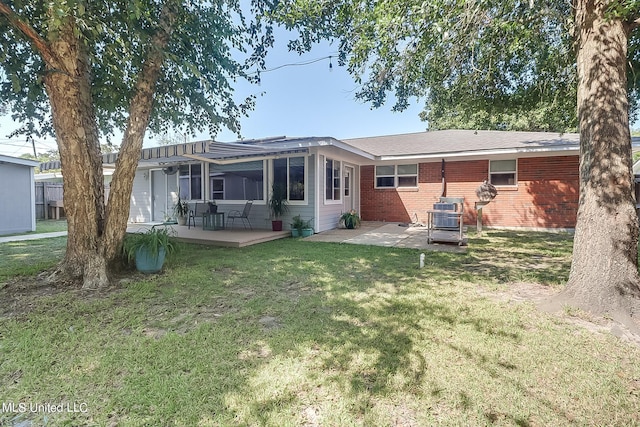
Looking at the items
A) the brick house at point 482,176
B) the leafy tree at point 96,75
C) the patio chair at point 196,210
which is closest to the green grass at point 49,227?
the patio chair at point 196,210

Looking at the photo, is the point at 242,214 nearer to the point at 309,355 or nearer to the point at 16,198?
the point at 16,198

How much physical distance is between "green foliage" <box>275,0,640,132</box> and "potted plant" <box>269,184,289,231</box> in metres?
3.96

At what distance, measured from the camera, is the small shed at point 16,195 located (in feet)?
33.6

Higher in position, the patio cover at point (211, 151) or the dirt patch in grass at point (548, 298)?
the patio cover at point (211, 151)

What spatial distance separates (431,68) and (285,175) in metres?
5.27

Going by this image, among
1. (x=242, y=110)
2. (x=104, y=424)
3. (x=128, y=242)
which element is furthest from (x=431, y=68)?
(x=104, y=424)

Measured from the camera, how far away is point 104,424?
182 centimetres

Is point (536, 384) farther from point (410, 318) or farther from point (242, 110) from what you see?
point (242, 110)

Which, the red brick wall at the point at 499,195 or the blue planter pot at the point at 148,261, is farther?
the red brick wall at the point at 499,195

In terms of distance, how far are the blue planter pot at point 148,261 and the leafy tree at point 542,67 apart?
4748mm

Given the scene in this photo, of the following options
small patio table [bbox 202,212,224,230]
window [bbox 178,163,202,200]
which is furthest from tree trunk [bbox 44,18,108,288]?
window [bbox 178,163,202,200]

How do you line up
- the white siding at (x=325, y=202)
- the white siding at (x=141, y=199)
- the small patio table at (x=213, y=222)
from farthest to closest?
the white siding at (x=141, y=199) < the small patio table at (x=213, y=222) < the white siding at (x=325, y=202)

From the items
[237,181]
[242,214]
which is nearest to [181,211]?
[237,181]

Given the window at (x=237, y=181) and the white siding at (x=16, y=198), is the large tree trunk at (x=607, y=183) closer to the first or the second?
the window at (x=237, y=181)
